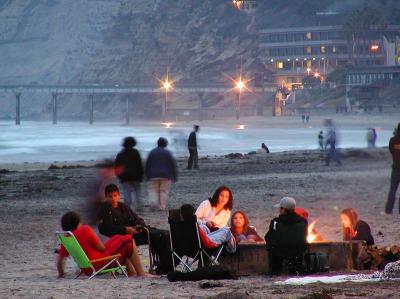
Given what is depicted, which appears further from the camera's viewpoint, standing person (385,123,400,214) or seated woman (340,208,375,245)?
standing person (385,123,400,214)

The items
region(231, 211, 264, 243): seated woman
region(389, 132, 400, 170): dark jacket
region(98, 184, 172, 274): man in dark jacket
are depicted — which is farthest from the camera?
region(389, 132, 400, 170): dark jacket

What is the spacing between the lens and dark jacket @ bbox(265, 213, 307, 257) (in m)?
9.98

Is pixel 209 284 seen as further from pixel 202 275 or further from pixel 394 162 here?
pixel 394 162

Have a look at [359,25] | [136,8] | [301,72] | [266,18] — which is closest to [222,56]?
[266,18]

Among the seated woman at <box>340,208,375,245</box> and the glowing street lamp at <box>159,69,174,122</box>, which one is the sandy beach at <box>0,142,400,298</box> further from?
the glowing street lamp at <box>159,69,174,122</box>

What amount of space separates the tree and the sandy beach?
3368 inches

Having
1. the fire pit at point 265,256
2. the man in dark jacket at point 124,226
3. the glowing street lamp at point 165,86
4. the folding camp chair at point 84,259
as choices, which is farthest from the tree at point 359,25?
the folding camp chair at point 84,259

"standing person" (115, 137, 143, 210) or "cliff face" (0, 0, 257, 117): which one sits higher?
"cliff face" (0, 0, 257, 117)

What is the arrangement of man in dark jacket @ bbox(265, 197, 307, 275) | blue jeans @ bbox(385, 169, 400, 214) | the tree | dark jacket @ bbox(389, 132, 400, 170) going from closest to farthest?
man in dark jacket @ bbox(265, 197, 307, 275) → dark jacket @ bbox(389, 132, 400, 170) → blue jeans @ bbox(385, 169, 400, 214) → the tree

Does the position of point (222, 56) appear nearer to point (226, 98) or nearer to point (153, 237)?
point (226, 98)

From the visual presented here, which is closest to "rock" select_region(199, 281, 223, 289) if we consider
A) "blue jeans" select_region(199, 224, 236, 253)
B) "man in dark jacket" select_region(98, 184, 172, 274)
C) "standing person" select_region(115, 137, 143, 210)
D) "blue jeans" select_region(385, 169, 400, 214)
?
"blue jeans" select_region(199, 224, 236, 253)

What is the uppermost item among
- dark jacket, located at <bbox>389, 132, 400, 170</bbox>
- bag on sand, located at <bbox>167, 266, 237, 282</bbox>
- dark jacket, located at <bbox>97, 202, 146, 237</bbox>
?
dark jacket, located at <bbox>389, 132, 400, 170</bbox>

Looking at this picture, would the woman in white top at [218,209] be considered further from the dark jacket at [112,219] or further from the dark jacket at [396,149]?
the dark jacket at [396,149]

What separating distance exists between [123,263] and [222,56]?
446 ft
